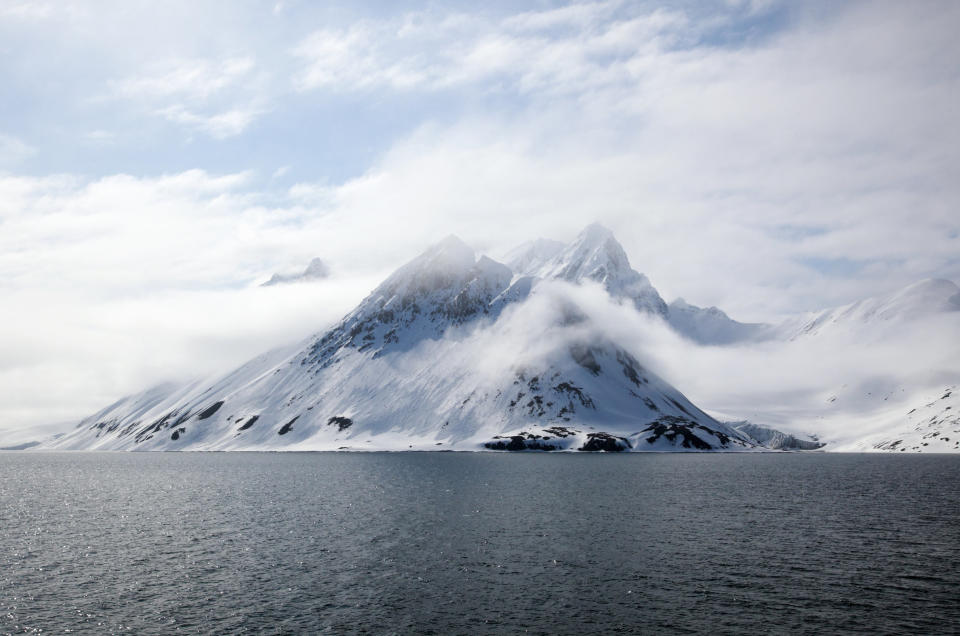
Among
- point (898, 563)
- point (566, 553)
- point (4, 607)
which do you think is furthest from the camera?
point (566, 553)

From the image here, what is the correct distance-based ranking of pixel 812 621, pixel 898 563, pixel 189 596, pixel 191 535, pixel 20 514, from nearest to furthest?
pixel 812 621, pixel 189 596, pixel 898 563, pixel 191 535, pixel 20 514

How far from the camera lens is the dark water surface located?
5462 centimetres

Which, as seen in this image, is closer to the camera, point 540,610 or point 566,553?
point 540,610

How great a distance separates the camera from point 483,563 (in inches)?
2889

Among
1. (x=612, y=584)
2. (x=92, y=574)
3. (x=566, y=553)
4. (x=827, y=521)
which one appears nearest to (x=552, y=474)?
(x=827, y=521)

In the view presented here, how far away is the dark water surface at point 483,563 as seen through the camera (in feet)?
179

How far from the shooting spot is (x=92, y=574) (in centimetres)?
6888

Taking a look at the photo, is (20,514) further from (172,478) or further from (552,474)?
(552,474)

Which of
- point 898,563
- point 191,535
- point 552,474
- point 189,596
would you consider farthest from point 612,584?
point 552,474

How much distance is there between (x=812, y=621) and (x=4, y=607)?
7095 cm

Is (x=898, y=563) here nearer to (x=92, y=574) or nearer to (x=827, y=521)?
(x=827, y=521)

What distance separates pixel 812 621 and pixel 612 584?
18.2 meters

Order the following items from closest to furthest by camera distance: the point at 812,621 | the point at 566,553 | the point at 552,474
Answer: the point at 812,621 < the point at 566,553 < the point at 552,474

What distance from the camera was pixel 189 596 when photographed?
61.2 m
